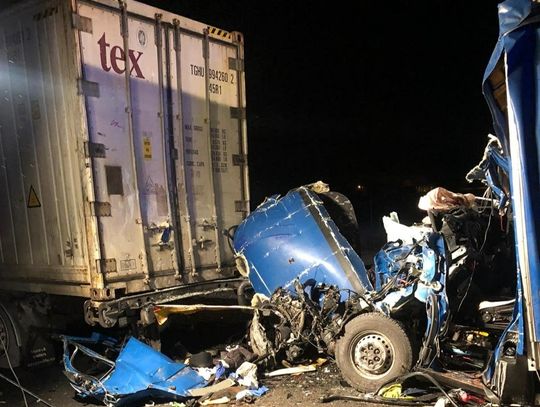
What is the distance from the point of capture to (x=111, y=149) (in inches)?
209

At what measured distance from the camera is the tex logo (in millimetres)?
5270

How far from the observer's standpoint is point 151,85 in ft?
18.9

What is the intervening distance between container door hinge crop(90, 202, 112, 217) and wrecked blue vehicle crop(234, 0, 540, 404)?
158cm

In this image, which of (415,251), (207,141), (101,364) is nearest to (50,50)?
(207,141)

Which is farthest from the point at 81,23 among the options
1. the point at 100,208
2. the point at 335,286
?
the point at 335,286

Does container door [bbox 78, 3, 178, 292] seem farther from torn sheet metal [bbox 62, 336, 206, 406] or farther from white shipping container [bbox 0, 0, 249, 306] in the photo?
torn sheet metal [bbox 62, 336, 206, 406]

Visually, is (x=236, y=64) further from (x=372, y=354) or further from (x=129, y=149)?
(x=372, y=354)

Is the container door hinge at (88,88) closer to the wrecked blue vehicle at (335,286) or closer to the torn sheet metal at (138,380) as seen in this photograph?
the wrecked blue vehicle at (335,286)

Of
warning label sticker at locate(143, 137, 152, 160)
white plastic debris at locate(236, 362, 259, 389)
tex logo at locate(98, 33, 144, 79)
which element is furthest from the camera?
warning label sticker at locate(143, 137, 152, 160)

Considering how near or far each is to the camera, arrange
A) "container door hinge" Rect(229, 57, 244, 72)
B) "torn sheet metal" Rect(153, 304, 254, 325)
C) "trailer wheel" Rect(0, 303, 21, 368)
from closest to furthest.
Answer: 1. "torn sheet metal" Rect(153, 304, 254, 325)
2. "trailer wheel" Rect(0, 303, 21, 368)
3. "container door hinge" Rect(229, 57, 244, 72)

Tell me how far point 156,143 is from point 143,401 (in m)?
2.68

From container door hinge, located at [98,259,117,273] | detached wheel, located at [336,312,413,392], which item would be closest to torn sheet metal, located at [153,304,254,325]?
container door hinge, located at [98,259,117,273]

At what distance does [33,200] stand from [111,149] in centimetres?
127

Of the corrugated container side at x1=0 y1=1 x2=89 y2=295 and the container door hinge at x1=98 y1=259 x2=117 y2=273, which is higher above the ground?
the corrugated container side at x1=0 y1=1 x2=89 y2=295
